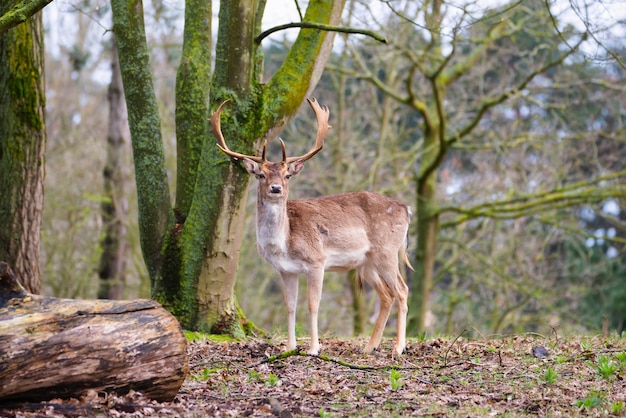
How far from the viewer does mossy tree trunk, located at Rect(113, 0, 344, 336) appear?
8.00 metres

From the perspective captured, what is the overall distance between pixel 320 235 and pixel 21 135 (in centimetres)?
376

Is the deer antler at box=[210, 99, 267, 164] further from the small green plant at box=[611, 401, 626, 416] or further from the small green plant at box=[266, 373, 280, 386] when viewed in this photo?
the small green plant at box=[611, 401, 626, 416]

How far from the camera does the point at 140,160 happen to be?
871cm

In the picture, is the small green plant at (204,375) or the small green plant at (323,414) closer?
the small green plant at (323,414)

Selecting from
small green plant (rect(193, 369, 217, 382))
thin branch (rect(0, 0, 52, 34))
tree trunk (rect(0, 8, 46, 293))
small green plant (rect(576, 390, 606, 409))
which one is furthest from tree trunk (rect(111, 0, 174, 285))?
small green plant (rect(576, 390, 606, 409))

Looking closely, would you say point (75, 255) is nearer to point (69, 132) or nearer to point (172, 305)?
point (69, 132)

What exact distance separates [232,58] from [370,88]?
37.1 feet

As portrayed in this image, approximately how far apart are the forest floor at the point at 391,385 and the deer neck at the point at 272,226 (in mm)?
934

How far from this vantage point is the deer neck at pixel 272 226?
292 inches

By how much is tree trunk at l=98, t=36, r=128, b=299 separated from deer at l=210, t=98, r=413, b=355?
10.1 m

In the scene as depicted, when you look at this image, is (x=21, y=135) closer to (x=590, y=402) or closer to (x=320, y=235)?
(x=320, y=235)

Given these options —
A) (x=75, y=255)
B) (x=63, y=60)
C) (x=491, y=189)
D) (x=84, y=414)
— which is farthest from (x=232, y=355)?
(x=63, y=60)

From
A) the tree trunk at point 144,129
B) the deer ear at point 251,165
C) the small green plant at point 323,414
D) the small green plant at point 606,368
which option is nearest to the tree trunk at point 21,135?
the tree trunk at point 144,129

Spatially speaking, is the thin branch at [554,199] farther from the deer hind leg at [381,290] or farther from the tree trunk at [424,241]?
the deer hind leg at [381,290]
